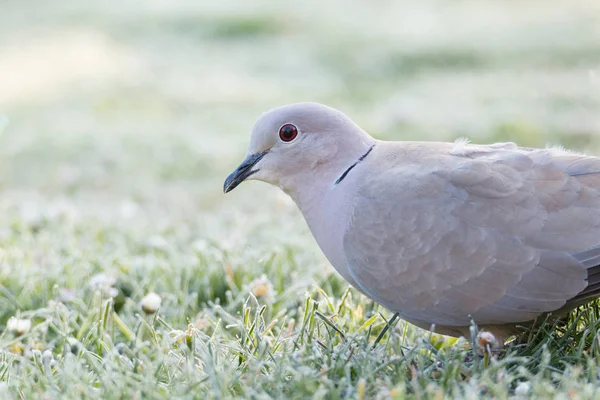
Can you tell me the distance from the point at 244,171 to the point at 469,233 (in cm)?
94

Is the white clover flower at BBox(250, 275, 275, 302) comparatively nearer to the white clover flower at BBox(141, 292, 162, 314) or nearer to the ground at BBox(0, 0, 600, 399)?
the ground at BBox(0, 0, 600, 399)

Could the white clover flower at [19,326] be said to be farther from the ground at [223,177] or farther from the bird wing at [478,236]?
the bird wing at [478,236]

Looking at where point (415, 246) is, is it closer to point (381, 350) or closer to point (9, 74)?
point (381, 350)

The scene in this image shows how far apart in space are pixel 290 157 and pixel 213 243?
5.06 feet

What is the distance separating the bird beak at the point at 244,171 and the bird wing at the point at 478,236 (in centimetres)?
53

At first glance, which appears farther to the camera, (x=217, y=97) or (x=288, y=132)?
(x=217, y=97)

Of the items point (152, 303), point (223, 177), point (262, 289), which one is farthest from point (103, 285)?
point (223, 177)

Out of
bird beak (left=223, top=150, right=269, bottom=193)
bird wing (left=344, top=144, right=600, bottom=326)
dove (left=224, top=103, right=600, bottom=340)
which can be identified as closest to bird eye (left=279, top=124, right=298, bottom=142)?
bird beak (left=223, top=150, right=269, bottom=193)

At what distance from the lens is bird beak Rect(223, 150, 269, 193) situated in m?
3.23

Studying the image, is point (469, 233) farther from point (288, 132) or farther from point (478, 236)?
point (288, 132)

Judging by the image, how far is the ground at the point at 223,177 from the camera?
2.70m

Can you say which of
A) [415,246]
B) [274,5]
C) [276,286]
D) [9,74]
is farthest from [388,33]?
[415,246]

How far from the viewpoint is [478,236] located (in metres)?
2.73

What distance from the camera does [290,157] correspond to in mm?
3188
